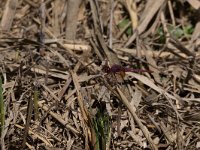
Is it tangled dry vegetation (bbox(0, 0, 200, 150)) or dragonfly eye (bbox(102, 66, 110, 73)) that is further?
dragonfly eye (bbox(102, 66, 110, 73))

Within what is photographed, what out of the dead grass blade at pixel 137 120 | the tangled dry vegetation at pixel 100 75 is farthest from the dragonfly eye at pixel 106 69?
the dead grass blade at pixel 137 120

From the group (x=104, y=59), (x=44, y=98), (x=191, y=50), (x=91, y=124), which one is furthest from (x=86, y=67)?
(x=191, y=50)

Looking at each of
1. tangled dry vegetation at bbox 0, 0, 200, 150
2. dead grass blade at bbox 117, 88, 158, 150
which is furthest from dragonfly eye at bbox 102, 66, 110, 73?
dead grass blade at bbox 117, 88, 158, 150

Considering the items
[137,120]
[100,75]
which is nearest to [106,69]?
[100,75]

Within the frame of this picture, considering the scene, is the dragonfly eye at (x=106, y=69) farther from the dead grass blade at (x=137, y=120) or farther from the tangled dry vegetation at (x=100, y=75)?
the dead grass blade at (x=137, y=120)

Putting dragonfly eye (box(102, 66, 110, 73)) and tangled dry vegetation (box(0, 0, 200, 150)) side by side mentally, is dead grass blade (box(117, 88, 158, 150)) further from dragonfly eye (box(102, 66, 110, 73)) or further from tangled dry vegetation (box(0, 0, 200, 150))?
dragonfly eye (box(102, 66, 110, 73))

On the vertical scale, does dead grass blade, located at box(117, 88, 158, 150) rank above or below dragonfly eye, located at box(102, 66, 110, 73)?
below

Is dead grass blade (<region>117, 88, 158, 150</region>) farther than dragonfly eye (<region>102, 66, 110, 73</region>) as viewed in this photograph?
No

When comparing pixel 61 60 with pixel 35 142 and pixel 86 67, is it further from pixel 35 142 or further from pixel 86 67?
pixel 35 142

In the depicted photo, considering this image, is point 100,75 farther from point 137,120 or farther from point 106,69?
point 137,120
